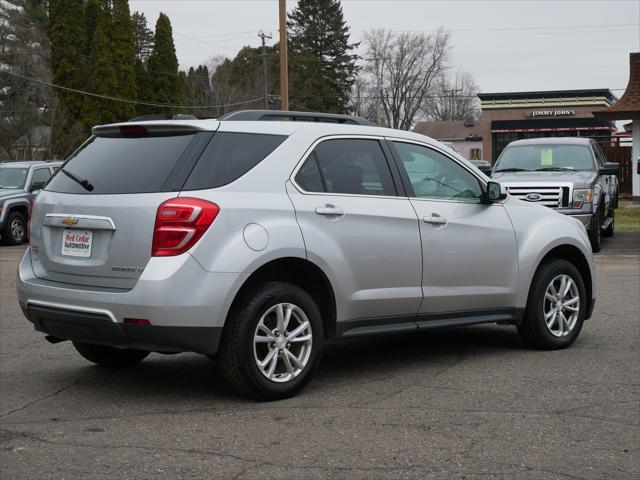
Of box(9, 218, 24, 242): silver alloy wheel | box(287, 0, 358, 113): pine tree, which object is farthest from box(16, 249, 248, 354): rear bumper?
box(287, 0, 358, 113): pine tree

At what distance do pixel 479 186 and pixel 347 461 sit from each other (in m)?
3.38

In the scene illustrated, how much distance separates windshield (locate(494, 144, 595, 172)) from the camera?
17094mm

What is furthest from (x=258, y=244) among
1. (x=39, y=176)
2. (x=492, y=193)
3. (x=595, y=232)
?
(x=39, y=176)

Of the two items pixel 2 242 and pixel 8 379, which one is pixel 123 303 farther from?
pixel 2 242

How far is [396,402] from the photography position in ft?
19.9

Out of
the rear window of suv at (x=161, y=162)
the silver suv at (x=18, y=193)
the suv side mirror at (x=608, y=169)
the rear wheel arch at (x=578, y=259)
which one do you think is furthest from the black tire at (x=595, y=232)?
the silver suv at (x=18, y=193)

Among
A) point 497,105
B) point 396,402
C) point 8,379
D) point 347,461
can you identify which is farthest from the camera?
point 497,105

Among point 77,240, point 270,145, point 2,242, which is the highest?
point 270,145

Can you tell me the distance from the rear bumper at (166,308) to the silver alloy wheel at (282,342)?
0.35 metres

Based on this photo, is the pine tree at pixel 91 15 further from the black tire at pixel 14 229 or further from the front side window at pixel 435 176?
the front side window at pixel 435 176

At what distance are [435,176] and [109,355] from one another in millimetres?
2771

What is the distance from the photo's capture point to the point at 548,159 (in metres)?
17.3

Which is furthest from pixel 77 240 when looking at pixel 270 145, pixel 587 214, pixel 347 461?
pixel 587 214

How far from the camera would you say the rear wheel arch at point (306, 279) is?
6.07 metres
